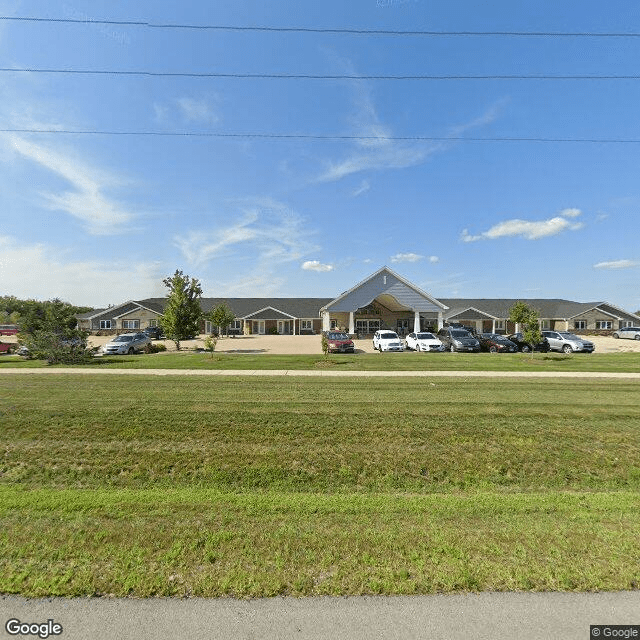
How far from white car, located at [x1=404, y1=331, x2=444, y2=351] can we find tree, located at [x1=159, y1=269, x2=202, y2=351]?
52.1 feet

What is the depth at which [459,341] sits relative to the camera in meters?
25.4

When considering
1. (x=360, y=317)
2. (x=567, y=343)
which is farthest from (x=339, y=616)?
(x=360, y=317)

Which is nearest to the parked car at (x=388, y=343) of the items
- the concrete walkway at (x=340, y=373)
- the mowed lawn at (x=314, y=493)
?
the concrete walkway at (x=340, y=373)

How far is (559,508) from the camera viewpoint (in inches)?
173

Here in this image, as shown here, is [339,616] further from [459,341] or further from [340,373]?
[459,341]

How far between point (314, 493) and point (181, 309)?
21.7 meters

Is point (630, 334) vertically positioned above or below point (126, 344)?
above

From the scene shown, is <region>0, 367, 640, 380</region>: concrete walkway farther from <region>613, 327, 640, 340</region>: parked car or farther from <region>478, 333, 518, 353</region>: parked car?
<region>613, 327, 640, 340</region>: parked car

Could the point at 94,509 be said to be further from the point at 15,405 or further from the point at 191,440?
the point at 15,405

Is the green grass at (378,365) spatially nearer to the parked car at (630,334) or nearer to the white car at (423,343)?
the white car at (423,343)

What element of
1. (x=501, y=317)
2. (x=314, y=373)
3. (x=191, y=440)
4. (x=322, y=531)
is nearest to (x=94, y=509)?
(x=191, y=440)

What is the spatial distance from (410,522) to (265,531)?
64.3 inches

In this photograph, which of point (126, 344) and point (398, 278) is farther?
point (398, 278)

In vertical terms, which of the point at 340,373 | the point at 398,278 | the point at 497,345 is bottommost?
the point at 340,373
